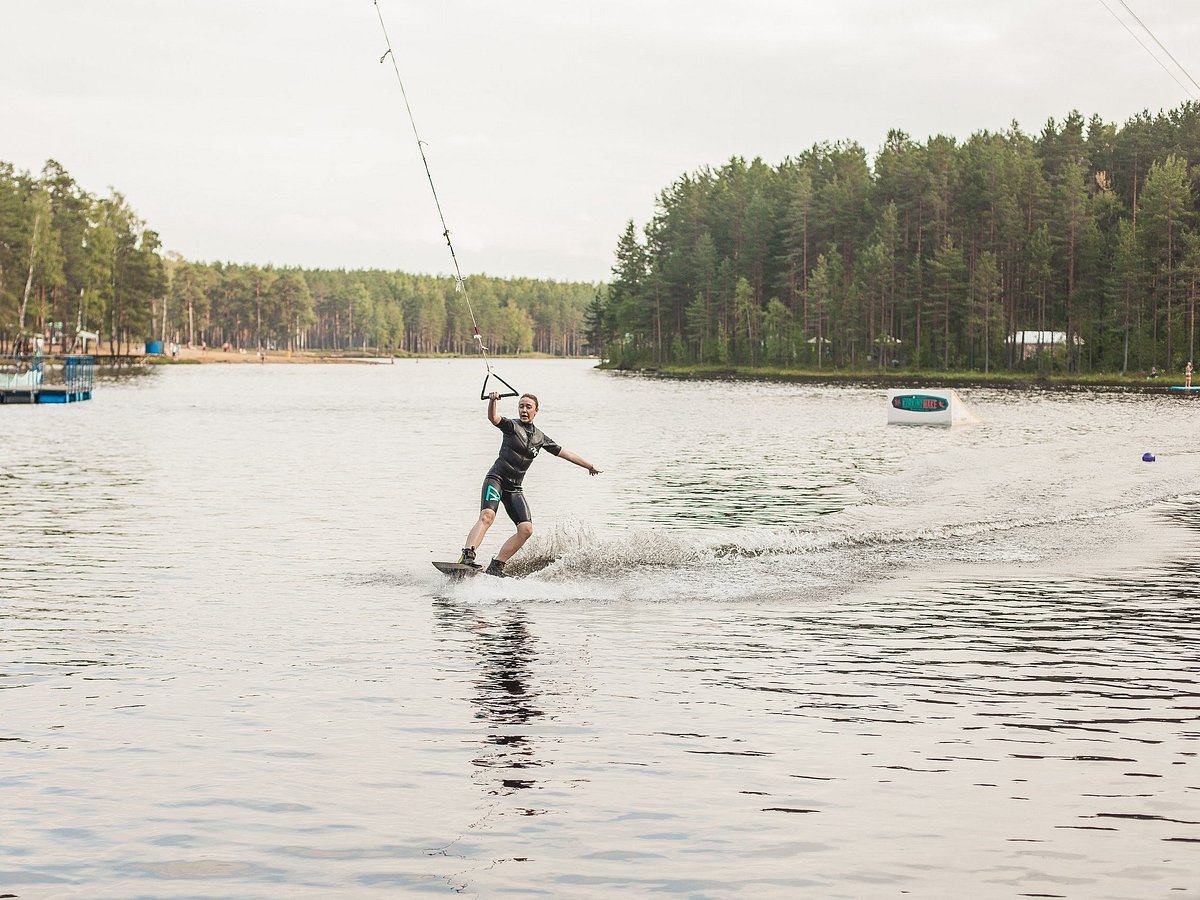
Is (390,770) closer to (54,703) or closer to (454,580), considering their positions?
(54,703)

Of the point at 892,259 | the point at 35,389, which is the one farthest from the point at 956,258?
the point at 35,389

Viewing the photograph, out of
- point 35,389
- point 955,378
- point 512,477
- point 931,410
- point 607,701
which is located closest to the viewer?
point 607,701

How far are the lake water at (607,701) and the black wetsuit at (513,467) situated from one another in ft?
3.60

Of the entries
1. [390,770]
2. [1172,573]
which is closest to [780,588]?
[1172,573]

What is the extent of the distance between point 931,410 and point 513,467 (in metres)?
48.0

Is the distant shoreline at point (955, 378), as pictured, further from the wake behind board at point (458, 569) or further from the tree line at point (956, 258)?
the wake behind board at point (458, 569)

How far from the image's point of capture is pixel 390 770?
9.77 metres

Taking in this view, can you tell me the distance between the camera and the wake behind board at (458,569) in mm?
18078

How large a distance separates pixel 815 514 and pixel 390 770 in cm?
1885

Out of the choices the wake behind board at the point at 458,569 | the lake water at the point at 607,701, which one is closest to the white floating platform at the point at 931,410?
the lake water at the point at 607,701

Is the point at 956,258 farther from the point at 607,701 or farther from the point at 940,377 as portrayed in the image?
the point at 607,701

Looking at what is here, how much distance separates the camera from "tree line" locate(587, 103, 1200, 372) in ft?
395

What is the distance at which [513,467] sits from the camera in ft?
Answer: 59.6

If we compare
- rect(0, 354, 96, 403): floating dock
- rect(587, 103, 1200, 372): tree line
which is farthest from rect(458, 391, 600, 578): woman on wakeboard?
rect(587, 103, 1200, 372): tree line
